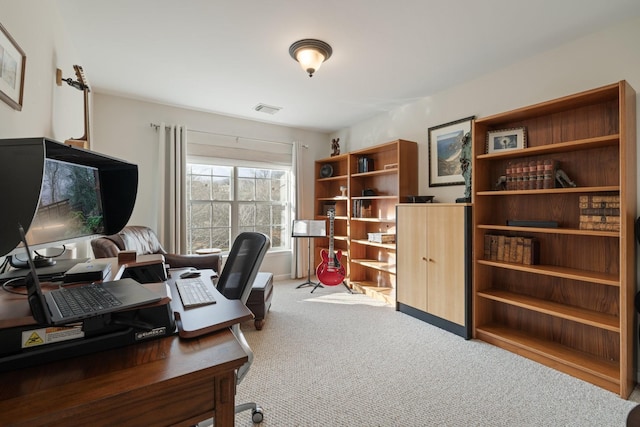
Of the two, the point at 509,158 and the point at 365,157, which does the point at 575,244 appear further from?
the point at 365,157

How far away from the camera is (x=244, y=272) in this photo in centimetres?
145

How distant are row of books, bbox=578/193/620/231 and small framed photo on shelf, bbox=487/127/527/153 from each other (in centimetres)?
Answer: 69

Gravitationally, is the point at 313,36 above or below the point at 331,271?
above

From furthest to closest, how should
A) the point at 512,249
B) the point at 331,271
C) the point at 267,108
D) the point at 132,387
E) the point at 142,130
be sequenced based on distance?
1. the point at 331,271
2. the point at 267,108
3. the point at 142,130
4. the point at 512,249
5. the point at 132,387

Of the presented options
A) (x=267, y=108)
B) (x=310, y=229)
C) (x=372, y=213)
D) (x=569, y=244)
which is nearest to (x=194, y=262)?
(x=310, y=229)

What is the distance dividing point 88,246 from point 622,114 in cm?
460

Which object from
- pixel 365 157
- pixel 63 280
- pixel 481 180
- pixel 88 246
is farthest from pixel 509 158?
pixel 88 246

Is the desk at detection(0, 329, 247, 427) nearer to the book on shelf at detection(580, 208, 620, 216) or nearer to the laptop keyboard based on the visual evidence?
the laptop keyboard

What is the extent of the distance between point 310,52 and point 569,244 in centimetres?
261

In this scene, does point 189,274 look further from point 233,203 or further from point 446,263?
point 233,203

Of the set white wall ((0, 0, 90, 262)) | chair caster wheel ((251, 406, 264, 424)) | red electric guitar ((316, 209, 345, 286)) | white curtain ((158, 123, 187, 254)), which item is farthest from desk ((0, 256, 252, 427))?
red electric guitar ((316, 209, 345, 286))

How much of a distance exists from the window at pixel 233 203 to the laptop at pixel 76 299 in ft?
10.8

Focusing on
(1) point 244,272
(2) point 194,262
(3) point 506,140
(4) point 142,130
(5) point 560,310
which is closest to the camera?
(1) point 244,272

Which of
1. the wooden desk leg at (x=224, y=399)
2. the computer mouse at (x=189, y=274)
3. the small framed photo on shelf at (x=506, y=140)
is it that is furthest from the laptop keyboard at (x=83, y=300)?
the small framed photo on shelf at (x=506, y=140)
